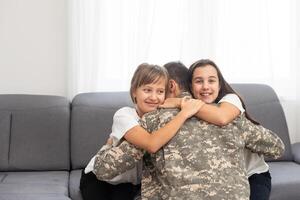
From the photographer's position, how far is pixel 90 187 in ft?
6.71

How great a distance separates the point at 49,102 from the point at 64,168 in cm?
44

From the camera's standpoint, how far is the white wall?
294cm

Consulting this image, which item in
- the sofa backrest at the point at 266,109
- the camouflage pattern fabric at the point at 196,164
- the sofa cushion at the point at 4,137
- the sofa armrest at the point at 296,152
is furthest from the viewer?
the sofa backrest at the point at 266,109

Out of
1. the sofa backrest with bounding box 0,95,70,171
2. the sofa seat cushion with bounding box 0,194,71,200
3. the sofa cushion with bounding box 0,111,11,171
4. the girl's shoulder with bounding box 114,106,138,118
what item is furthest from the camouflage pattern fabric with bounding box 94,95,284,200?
the sofa cushion with bounding box 0,111,11,171

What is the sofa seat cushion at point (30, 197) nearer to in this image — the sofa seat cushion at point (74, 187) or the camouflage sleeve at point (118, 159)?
the sofa seat cushion at point (74, 187)

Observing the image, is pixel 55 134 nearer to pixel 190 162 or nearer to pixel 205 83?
pixel 205 83

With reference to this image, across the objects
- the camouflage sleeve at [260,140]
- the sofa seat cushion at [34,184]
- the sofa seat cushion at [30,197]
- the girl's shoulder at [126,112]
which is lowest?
the sofa seat cushion at [30,197]

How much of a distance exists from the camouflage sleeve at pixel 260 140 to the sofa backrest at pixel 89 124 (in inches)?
43.8

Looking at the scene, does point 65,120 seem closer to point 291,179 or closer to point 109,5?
point 109,5

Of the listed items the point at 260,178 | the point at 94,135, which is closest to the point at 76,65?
the point at 94,135

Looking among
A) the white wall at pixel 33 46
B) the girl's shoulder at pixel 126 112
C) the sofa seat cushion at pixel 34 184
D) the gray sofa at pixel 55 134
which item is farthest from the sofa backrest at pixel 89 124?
the girl's shoulder at pixel 126 112

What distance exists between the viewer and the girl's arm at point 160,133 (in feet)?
5.22

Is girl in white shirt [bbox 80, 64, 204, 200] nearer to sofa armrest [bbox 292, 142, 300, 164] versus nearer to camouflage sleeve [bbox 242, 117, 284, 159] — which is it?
camouflage sleeve [bbox 242, 117, 284, 159]

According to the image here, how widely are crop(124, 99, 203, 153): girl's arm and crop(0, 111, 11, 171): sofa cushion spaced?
1.24 m
